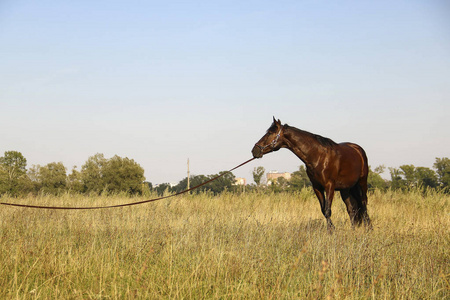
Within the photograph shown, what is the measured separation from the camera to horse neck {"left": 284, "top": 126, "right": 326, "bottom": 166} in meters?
8.05

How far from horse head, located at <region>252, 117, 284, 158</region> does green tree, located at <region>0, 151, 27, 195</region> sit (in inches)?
1089

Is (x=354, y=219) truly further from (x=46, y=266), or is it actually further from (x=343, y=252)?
(x=46, y=266)

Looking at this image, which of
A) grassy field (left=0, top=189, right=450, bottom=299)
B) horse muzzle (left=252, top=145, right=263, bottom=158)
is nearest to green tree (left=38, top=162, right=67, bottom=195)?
grassy field (left=0, top=189, right=450, bottom=299)

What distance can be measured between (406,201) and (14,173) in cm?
3112

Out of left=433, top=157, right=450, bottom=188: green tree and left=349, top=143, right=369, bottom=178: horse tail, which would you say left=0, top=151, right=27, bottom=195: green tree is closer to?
left=349, top=143, right=369, bottom=178: horse tail

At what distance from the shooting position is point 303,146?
26.5ft

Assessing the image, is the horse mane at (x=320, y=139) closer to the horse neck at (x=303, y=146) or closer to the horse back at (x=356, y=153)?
the horse neck at (x=303, y=146)

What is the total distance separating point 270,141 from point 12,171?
3109 cm

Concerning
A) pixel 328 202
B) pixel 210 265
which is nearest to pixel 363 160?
pixel 328 202

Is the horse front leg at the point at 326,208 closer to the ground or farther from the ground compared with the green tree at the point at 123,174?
closer to the ground

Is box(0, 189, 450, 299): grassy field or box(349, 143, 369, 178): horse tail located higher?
box(349, 143, 369, 178): horse tail

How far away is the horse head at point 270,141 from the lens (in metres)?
7.94

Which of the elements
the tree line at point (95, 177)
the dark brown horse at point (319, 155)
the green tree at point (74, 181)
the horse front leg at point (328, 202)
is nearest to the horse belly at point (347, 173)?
the dark brown horse at point (319, 155)

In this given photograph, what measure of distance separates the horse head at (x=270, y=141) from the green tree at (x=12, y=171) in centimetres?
2767
